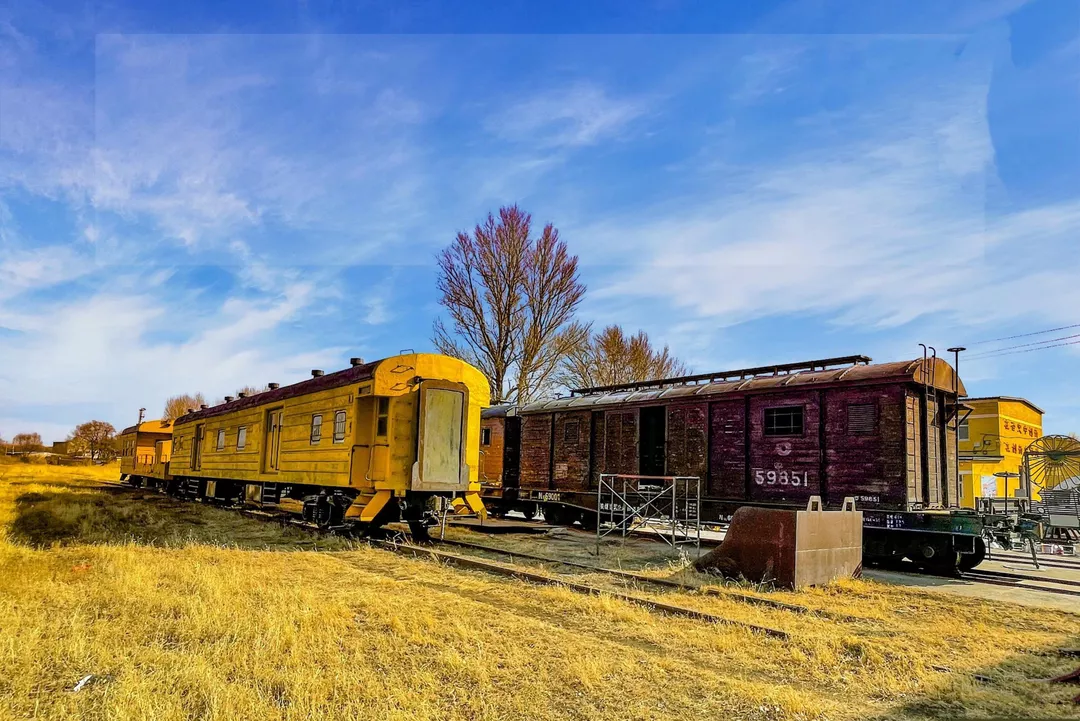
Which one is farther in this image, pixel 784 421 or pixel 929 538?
pixel 784 421

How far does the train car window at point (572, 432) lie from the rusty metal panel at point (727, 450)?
3.94 m

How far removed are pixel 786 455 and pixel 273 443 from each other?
11783mm

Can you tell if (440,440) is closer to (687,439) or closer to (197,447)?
(687,439)

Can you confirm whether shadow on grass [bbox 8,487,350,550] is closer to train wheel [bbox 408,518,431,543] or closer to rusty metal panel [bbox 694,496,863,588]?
train wheel [bbox 408,518,431,543]

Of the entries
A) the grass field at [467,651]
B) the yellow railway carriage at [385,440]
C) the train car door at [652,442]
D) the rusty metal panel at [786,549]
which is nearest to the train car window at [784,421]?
the train car door at [652,442]

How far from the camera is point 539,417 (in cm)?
1884

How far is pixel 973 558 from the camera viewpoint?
468 inches

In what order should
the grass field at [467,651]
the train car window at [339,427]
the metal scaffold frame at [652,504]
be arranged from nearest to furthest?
the grass field at [467,651] → the train car window at [339,427] → the metal scaffold frame at [652,504]

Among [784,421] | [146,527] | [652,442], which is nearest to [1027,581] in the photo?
[784,421]

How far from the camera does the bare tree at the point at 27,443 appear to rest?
6862 centimetres

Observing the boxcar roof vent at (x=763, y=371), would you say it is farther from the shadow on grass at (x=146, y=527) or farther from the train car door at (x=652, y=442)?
the shadow on grass at (x=146, y=527)

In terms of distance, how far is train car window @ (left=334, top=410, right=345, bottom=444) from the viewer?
43.5 ft

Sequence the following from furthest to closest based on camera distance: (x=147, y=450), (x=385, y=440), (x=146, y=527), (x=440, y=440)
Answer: (x=147, y=450) < (x=146, y=527) < (x=440, y=440) < (x=385, y=440)

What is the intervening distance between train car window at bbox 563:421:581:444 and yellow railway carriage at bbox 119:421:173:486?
63.5 feet
